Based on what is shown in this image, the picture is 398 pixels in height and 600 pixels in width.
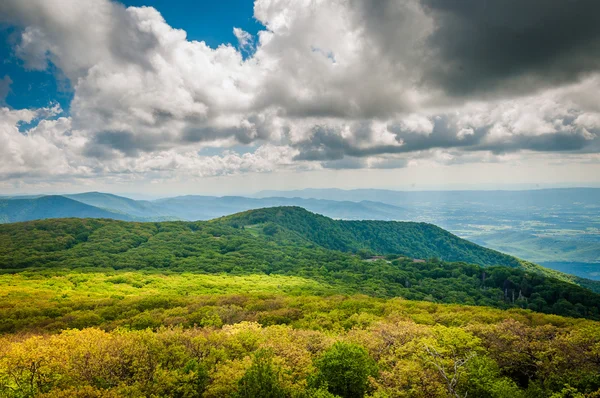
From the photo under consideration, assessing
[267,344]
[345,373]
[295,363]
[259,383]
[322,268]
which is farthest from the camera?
[322,268]

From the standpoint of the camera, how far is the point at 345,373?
30844 mm

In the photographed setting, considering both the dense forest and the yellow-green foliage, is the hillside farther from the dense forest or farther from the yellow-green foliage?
the yellow-green foliage

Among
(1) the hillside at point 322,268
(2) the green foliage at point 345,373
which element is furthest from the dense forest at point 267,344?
(1) the hillside at point 322,268

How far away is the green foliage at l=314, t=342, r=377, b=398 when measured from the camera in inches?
1225

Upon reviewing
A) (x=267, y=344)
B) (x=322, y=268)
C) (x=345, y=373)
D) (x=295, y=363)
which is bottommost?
(x=322, y=268)

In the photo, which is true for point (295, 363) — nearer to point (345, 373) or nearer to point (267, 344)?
point (267, 344)

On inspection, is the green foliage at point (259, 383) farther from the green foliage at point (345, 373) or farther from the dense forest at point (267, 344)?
the green foliage at point (345, 373)

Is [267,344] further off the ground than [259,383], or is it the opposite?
[259,383]

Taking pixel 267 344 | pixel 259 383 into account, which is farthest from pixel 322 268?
pixel 259 383

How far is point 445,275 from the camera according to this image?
573 ft

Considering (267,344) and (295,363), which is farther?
(267,344)

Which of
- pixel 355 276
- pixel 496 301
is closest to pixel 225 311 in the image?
pixel 355 276

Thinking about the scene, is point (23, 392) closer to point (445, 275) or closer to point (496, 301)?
point (496, 301)

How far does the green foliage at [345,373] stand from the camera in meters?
31.1
